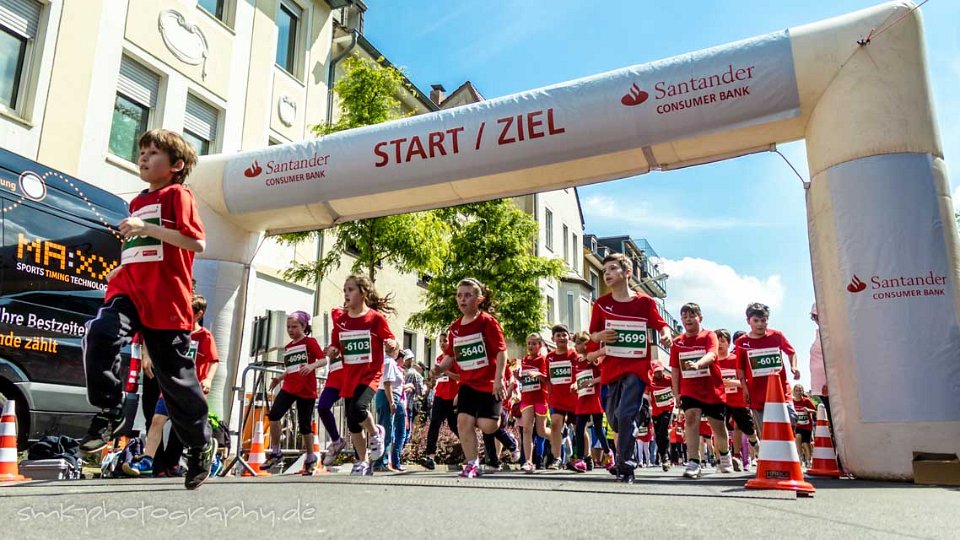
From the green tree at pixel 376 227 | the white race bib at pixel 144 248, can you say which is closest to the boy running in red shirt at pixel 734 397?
the green tree at pixel 376 227

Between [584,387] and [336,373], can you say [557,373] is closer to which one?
[584,387]

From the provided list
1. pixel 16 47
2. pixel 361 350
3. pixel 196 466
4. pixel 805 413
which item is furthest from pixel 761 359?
pixel 16 47

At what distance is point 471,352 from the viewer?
7.06m

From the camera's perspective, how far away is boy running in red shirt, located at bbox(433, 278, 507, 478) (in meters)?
6.86

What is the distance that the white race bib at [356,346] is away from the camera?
7.18 metres

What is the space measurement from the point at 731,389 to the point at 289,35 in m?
14.6

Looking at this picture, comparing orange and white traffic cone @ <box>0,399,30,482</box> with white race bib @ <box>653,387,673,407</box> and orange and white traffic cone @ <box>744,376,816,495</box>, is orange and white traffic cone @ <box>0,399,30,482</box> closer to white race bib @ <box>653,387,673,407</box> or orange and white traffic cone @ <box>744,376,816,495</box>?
orange and white traffic cone @ <box>744,376,816,495</box>

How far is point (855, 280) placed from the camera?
21.6ft

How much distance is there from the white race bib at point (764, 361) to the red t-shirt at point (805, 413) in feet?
23.7

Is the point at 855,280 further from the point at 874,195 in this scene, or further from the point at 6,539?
the point at 6,539

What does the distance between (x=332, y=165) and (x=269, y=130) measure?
8.99 metres

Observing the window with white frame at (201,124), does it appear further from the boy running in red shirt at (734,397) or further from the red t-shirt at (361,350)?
the boy running in red shirt at (734,397)

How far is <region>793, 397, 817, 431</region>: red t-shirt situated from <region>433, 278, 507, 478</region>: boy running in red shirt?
34.6ft

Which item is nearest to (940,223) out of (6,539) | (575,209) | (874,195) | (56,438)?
(874,195)
